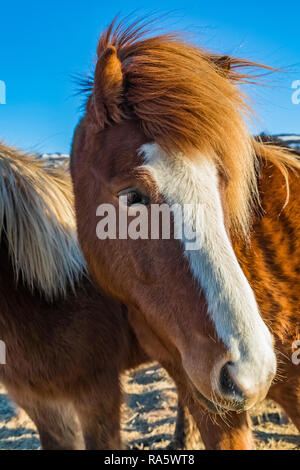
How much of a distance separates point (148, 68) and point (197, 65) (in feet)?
0.71

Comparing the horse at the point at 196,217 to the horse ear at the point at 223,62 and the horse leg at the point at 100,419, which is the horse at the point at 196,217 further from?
the horse leg at the point at 100,419

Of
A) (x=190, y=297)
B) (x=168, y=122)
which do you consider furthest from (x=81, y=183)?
(x=190, y=297)

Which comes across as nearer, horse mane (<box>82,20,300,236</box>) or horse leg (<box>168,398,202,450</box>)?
horse mane (<box>82,20,300,236</box>)

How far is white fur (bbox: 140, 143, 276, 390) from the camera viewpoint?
44.6 inches

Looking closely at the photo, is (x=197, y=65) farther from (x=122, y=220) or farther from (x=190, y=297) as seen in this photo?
(x=190, y=297)

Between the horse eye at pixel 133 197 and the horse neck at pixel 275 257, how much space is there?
0.57 m

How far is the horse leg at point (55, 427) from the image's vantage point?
2682 mm

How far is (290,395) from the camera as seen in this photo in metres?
1.74

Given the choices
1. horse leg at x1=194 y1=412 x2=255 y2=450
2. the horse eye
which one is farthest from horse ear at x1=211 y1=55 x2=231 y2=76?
horse leg at x1=194 y1=412 x2=255 y2=450

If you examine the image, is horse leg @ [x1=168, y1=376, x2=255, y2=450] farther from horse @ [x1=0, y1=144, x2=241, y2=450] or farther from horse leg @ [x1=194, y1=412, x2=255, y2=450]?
horse @ [x1=0, y1=144, x2=241, y2=450]

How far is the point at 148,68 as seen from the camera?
5.09ft
